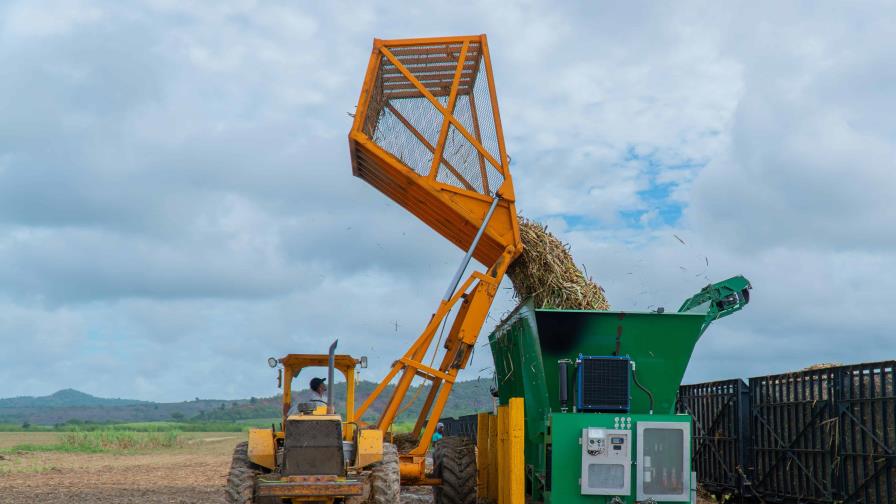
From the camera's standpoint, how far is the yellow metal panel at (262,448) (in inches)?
428

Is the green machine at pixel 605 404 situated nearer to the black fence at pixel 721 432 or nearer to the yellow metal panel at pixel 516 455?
the yellow metal panel at pixel 516 455

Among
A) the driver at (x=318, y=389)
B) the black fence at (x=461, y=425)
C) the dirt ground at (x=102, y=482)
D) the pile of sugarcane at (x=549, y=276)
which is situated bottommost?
the dirt ground at (x=102, y=482)

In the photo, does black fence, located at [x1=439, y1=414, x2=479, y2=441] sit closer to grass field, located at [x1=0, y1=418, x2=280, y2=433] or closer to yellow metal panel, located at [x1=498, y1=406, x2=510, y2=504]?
yellow metal panel, located at [x1=498, y1=406, x2=510, y2=504]

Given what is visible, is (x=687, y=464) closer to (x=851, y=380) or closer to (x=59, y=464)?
(x=851, y=380)

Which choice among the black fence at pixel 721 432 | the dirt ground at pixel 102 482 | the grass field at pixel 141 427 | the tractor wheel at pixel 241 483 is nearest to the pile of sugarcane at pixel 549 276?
the black fence at pixel 721 432

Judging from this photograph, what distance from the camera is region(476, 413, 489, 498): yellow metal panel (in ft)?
44.2

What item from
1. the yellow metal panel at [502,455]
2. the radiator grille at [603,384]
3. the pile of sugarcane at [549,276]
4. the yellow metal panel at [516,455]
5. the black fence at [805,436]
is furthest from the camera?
the pile of sugarcane at [549,276]

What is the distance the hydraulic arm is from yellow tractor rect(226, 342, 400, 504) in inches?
51.9

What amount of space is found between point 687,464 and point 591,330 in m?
1.82

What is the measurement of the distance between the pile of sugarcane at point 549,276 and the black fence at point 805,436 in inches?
127

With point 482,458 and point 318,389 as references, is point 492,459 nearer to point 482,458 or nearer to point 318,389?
point 482,458

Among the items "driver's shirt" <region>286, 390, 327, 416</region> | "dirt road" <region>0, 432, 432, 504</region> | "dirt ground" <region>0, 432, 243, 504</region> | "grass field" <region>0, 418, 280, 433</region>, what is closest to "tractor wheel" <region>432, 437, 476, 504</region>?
"driver's shirt" <region>286, 390, 327, 416</region>

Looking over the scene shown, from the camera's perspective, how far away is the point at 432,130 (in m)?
13.2

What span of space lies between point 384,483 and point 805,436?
6.25 metres
